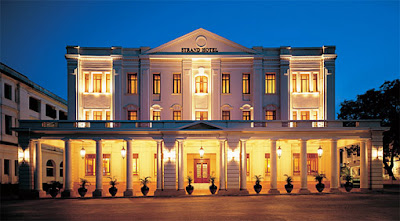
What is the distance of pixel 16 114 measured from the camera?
39.7 metres

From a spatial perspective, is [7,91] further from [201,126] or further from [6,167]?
[201,126]

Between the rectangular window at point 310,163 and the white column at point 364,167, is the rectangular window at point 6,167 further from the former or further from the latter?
the white column at point 364,167

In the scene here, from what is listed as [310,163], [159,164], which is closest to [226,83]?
[159,164]

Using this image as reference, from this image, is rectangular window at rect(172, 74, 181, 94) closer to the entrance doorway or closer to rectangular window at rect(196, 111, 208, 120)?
rectangular window at rect(196, 111, 208, 120)

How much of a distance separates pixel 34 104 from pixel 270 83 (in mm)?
29717

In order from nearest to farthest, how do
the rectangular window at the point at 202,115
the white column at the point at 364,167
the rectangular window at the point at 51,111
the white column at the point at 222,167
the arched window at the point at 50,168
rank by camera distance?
1. the white column at the point at 222,167
2. the white column at the point at 364,167
3. the rectangular window at the point at 202,115
4. the arched window at the point at 50,168
5. the rectangular window at the point at 51,111

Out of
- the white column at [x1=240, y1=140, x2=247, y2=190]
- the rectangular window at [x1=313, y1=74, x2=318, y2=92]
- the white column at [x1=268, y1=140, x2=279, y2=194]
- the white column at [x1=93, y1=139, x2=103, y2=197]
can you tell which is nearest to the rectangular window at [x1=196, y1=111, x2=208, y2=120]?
the white column at [x1=240, y1=140, x2=247, y2=190]

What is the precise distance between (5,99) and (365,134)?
116ft

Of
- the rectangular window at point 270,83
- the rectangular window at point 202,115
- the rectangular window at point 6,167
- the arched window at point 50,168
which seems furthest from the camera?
the arched window at point 50,168

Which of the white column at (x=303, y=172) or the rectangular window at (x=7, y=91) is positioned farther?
the rectangular window at (x=7, y=91)

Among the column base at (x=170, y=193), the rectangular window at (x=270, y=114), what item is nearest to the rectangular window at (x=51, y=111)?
the column base at (x=170, y=193)

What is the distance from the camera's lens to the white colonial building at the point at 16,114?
36750 millimetres

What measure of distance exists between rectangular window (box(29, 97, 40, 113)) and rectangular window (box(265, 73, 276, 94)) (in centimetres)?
2886

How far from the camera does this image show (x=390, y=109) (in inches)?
1561
